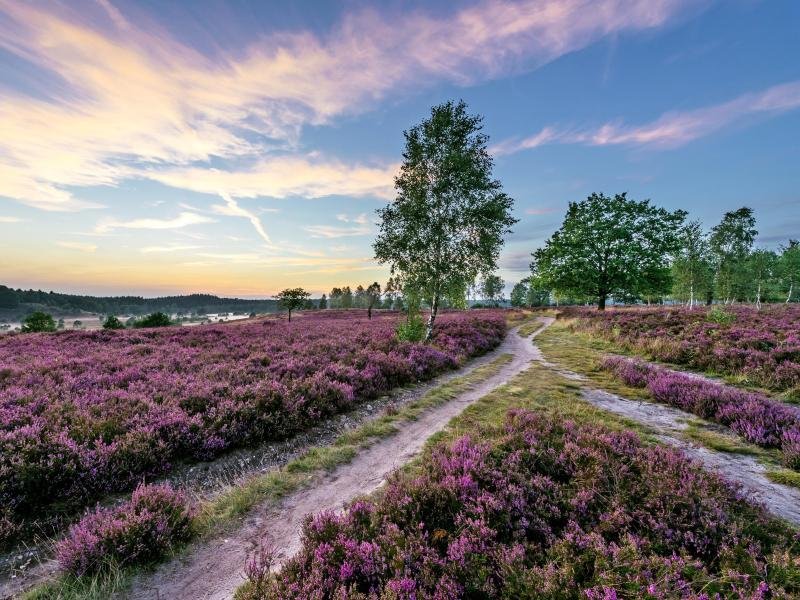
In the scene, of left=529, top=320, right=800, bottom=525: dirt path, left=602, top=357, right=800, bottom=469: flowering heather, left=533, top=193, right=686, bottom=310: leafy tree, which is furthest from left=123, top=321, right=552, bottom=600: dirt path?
left=533, top=193, right=686, bottom=310: leafy tree

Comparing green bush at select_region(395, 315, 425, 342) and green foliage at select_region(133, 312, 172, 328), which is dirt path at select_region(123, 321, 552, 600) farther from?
green foliage at select_region(133, 312, 172, 328)

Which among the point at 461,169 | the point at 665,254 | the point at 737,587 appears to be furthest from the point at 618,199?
the point at 737,587

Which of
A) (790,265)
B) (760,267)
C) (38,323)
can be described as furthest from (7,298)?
(790,265)

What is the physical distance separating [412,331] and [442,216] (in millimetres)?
8307

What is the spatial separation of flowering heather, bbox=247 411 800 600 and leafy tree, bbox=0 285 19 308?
23189 centimetres

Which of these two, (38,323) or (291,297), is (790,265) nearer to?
(291,297)

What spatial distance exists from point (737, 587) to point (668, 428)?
6.32 metres

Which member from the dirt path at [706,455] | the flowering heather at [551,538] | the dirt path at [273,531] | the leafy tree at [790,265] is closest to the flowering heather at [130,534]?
the dirt path at [273,531]

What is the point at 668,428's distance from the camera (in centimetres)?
853

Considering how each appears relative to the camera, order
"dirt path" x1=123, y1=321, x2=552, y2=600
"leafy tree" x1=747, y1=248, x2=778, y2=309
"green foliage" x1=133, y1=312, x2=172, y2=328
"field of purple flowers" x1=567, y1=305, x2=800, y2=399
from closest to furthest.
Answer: "dirt path" x1=123, y1=321, x2=552, y2=600 → "field of purple flowers" x1=567, y1=305, x2=800, y2=399 → "leafy tree" x1=747, y1=248, x2=778, y2=309 → "green foliage" x1=133, y1=312, x2=172, y2=328

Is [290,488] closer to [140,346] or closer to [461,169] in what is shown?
[140,346]

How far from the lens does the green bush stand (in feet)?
68.4

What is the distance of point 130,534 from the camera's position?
15.5 feet

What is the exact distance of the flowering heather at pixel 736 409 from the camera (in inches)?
285
